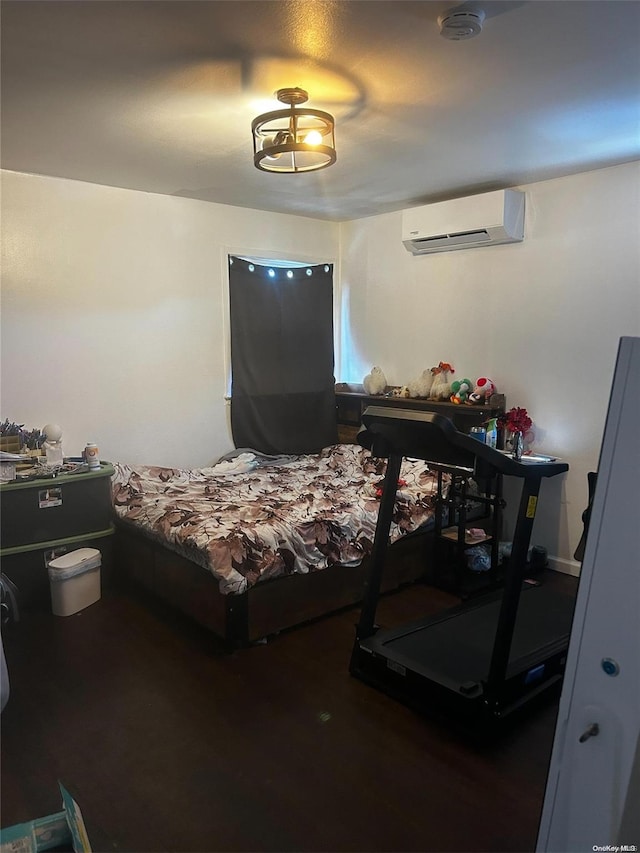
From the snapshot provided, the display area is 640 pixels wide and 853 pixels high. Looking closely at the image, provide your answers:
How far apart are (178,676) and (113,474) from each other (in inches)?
61.7

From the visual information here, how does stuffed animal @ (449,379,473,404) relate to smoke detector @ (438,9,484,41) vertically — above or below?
below

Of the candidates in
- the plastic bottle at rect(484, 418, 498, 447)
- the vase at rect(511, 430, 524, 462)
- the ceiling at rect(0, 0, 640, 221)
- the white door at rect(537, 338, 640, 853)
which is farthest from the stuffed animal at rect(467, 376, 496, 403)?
the white door at rect(537, 338, 640, 853)

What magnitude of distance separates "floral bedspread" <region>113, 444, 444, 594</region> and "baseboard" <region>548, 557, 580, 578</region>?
1003mm

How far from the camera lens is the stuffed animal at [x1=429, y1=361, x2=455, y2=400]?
4613 millimetres

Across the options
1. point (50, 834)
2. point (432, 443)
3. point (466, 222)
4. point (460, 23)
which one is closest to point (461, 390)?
point (466, 222)

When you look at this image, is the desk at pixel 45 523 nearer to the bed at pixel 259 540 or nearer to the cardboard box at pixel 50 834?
the bed at pixel 259 540

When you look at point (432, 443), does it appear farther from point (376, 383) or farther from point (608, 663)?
point (376, 383)

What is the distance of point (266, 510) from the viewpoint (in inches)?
139

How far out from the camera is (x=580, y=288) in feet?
12.9

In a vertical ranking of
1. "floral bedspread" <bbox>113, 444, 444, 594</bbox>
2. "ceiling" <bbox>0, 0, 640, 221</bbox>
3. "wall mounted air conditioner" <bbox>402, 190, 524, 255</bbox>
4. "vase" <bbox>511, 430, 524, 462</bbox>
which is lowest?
"floral bedspread" <bbox>113, 444, 444, 594</bbox>

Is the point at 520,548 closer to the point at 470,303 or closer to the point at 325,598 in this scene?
the point at 325,598

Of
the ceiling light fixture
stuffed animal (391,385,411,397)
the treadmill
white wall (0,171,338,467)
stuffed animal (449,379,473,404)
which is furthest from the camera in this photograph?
stuffed animal (391,385,411,397)

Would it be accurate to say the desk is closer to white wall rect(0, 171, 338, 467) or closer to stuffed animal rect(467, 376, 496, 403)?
white wall rect(0, 171, 338, 467)

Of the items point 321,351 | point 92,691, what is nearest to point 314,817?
point 92,691
